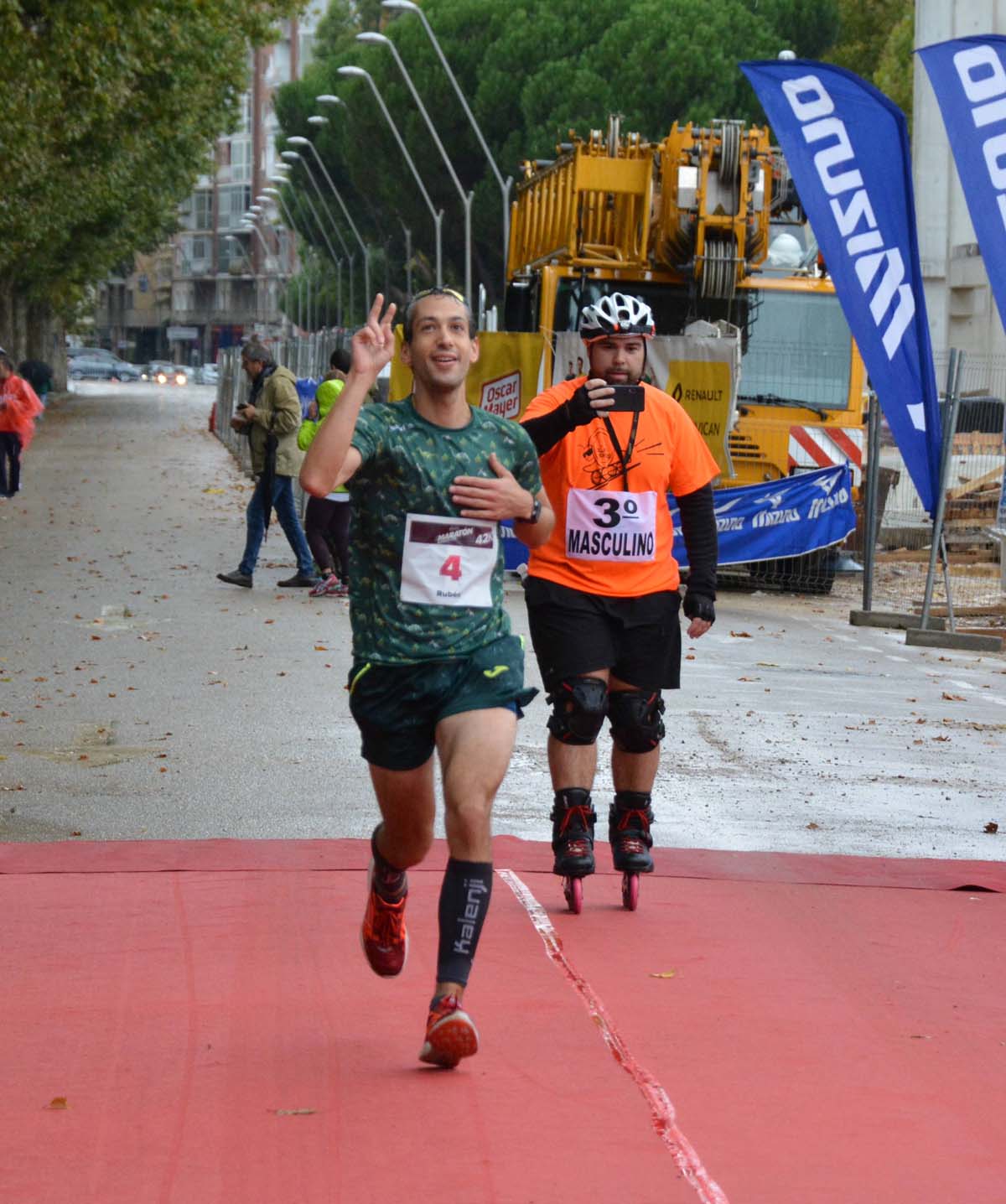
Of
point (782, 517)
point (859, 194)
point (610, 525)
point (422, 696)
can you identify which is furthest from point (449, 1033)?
point (782, 517)

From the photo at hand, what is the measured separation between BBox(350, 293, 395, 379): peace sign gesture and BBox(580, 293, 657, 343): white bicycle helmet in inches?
56.0

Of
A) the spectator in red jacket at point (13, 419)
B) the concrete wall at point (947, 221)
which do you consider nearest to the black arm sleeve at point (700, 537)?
the spectator in red jacket at point (13, 419)

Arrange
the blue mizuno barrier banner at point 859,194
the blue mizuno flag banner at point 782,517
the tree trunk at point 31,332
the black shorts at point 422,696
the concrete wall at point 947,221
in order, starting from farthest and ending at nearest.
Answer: the tree trunk at point 31,332 → the concrete wall at point 947,221 → the blue mizuno flag banner at point 782,517 → the blue mizuno barrier banner at point 859,194 → the black shorts at point 422,696

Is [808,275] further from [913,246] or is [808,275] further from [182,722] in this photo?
[182,722]

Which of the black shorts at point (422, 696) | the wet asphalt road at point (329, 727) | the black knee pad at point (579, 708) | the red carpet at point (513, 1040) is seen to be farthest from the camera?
the wet asphalt road at point (329, 727)

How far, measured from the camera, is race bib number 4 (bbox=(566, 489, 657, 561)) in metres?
6.71

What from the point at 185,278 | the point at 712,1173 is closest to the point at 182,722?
the point at 712,1173

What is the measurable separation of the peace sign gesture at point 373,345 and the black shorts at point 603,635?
5.42 ft

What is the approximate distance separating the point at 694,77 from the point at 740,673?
4736 cm

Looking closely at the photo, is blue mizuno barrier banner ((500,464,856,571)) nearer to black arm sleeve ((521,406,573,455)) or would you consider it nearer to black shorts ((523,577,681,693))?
black shorts ((523,577,681,693))

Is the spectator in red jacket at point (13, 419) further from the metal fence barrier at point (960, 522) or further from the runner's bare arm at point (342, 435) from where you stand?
the runner's bare arm at point (342, 435)

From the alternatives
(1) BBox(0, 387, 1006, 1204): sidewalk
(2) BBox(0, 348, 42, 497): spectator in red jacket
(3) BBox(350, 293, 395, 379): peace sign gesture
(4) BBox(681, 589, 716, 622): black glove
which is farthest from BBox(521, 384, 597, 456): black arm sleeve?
(2) BBox(0, 348, 42, 497): spectator in red jacket

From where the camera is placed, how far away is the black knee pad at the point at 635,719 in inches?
267

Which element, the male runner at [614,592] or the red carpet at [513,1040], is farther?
the male runner at [614,592]
